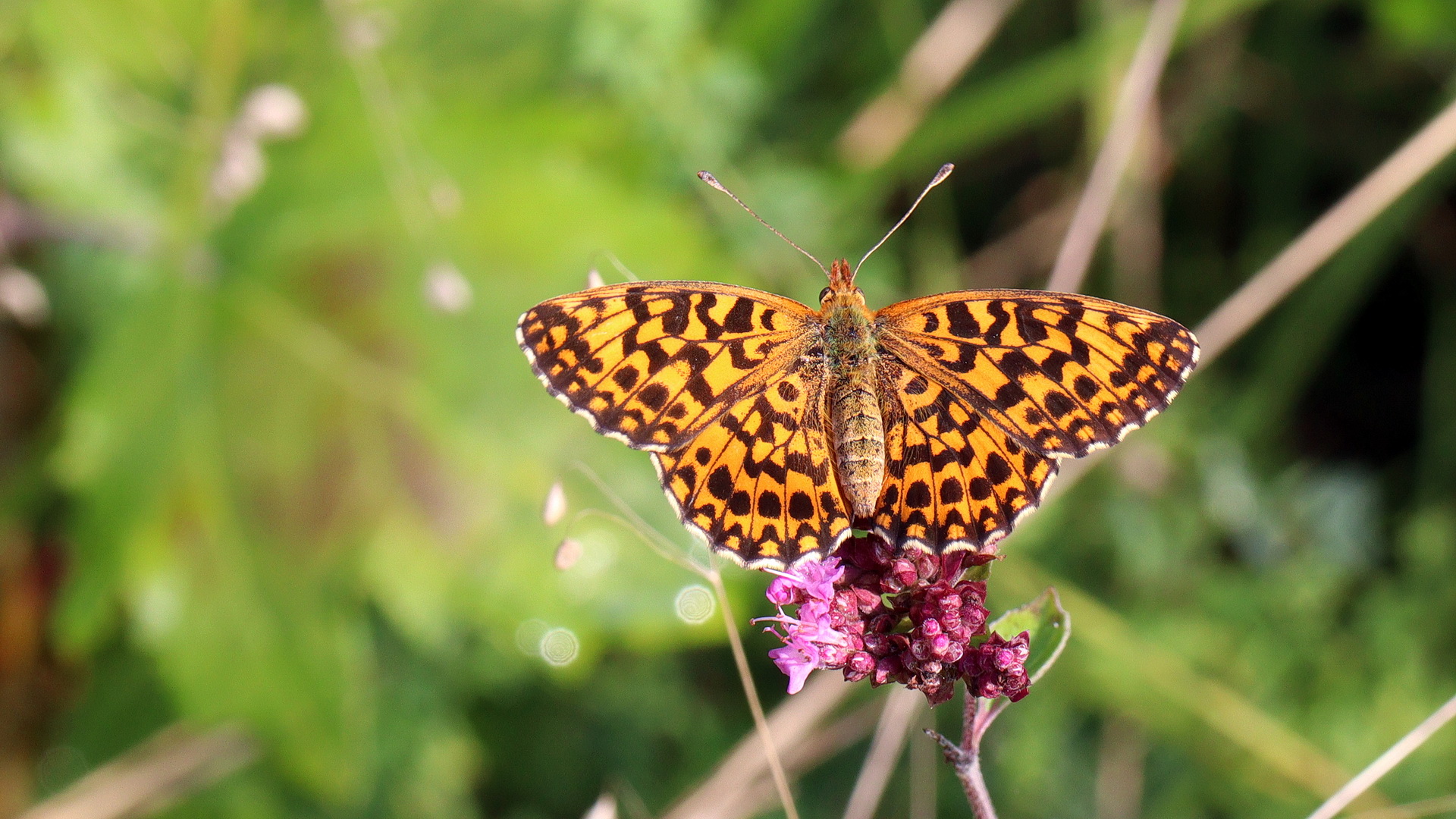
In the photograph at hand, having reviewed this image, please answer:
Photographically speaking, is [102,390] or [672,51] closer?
[102,390]

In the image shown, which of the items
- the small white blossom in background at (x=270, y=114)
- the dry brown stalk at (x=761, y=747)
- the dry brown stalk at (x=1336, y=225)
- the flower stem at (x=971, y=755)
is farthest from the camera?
the dry brown stalk at (x=761, y=747)

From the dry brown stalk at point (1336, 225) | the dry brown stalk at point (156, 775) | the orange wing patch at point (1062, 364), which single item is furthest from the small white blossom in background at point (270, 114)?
the dry brown stalk at point (1336, 225)

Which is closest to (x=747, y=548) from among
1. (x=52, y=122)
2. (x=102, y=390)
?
(x=102, y=390)

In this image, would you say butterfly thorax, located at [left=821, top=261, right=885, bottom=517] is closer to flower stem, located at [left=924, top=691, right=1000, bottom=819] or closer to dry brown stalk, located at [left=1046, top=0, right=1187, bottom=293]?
flower stem, located at [left=924, top=691, right=1000, bottom=819]

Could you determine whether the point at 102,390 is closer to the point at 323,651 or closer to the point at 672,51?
the point at 323,651

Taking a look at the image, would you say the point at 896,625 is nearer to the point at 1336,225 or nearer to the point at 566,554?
the point at 566,554

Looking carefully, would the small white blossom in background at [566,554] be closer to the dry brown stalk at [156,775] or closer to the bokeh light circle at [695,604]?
the bokeh light circle at [695,604]

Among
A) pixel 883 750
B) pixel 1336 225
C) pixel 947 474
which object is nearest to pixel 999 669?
pixel 947 474
